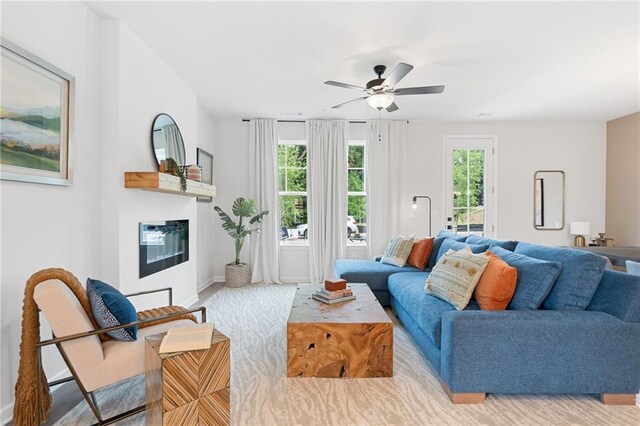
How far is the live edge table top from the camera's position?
2.38 metres

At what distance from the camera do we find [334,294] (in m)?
2.85

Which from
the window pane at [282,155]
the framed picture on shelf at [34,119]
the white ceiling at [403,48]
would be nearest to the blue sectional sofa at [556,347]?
the white ceiling at [403,48]

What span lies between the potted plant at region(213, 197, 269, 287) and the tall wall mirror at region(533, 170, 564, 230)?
4671mm

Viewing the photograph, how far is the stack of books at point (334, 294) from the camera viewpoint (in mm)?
→ 2824

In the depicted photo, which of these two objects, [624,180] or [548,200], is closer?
[624,180]

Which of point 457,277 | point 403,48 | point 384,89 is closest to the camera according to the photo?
point 457,277

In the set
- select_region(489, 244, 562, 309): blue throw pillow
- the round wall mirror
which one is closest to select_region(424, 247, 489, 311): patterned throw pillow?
select_region(489, 244, 562, 309): blue throw pillow

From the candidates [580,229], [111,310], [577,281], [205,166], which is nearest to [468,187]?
[580,229]

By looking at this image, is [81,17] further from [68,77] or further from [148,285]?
[148,285]

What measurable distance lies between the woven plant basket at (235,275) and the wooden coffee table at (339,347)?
304 centimetres

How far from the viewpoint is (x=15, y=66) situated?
1.90 metres

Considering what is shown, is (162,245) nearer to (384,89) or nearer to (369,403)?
(369,403)

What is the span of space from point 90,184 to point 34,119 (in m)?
0.65

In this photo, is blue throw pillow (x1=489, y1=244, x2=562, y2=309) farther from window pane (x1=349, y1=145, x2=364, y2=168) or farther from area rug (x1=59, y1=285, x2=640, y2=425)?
window pane (x1=349, y1=145, x2=364, y2=168)
